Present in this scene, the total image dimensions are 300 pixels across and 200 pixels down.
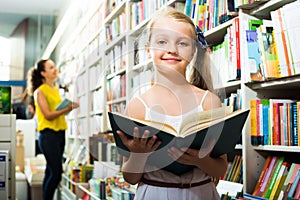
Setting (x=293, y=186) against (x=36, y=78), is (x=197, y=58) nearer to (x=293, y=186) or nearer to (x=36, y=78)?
(x=293, y=186)

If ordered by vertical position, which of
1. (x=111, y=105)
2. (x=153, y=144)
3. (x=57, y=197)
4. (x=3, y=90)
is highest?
(x=3, y=90)

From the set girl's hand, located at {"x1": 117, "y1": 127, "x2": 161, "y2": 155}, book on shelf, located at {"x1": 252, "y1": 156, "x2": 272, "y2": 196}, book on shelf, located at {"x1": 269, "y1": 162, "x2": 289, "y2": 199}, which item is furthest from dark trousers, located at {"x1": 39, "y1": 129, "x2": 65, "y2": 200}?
girl's hand, located at {"x1": 117, "y1": 127, "x2": 161, "y2": 155}

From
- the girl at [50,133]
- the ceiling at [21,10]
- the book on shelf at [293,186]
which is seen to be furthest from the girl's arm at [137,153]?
the ceiling at [21,10]

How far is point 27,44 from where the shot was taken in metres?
8.09

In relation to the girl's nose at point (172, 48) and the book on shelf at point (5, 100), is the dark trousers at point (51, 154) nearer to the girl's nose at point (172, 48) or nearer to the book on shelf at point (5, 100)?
the book on shelf at point (5, 100)

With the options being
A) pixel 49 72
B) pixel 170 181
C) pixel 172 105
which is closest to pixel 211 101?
pixel 172 105

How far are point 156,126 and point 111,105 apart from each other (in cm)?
77

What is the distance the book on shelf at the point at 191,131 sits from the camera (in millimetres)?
1147

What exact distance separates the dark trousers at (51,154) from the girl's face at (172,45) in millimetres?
2780

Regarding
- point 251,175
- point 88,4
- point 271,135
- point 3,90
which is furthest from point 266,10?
point 88,4

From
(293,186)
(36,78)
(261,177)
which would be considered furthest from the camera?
(36,78)

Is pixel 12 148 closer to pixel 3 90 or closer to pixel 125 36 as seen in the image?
pixel 3 90

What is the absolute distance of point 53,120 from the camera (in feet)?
13.0

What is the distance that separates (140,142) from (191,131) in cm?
14
